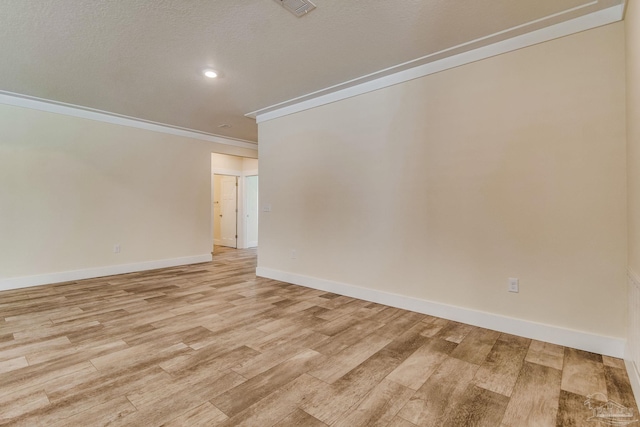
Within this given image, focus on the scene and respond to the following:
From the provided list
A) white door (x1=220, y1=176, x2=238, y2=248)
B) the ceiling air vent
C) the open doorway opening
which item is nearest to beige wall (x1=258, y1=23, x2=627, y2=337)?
the ceiling air vent

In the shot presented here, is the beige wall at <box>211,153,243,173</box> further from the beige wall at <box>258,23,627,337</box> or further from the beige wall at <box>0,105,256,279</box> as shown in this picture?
the beige wall at <box>258,23,627,337</box>

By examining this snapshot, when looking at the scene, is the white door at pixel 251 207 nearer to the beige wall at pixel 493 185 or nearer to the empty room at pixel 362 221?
the empty room at pixel 362 221

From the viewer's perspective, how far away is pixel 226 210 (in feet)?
27.9

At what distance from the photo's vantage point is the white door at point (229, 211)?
8.20 meters

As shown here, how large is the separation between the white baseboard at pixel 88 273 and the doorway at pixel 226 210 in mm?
2262

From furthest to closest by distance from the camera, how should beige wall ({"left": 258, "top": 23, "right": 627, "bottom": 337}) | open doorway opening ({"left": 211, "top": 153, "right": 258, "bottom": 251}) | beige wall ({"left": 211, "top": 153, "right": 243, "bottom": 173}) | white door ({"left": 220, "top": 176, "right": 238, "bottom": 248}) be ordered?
white door ({"left": 220, "top": 176, "right": 238, "bottom": 248}) < open doorway opening ({"left": 211, "top": 153, "right": 258, "bottom": 251}) < beige wall ({"left": 211, "top": 153, "right": 243, "bottom": 173}) < beige wall ({"left": 258, "top": 23, "right": 627, "bottom": 337})

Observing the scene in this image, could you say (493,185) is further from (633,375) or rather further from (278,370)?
(278,370)

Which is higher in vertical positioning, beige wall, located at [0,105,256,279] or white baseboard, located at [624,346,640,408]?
beige wall, located at [0,105,256,279]

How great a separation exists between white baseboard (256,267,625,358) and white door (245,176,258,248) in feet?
15.6

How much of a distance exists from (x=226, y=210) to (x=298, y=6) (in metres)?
6.98

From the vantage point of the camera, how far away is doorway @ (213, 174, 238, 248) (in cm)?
821

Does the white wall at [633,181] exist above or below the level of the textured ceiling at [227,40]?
below

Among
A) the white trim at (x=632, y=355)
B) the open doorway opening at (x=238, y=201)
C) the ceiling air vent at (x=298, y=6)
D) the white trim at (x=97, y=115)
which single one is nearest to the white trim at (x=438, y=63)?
the ceiling air vent at (x=298, y=6)

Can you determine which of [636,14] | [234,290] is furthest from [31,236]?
[636,14]
